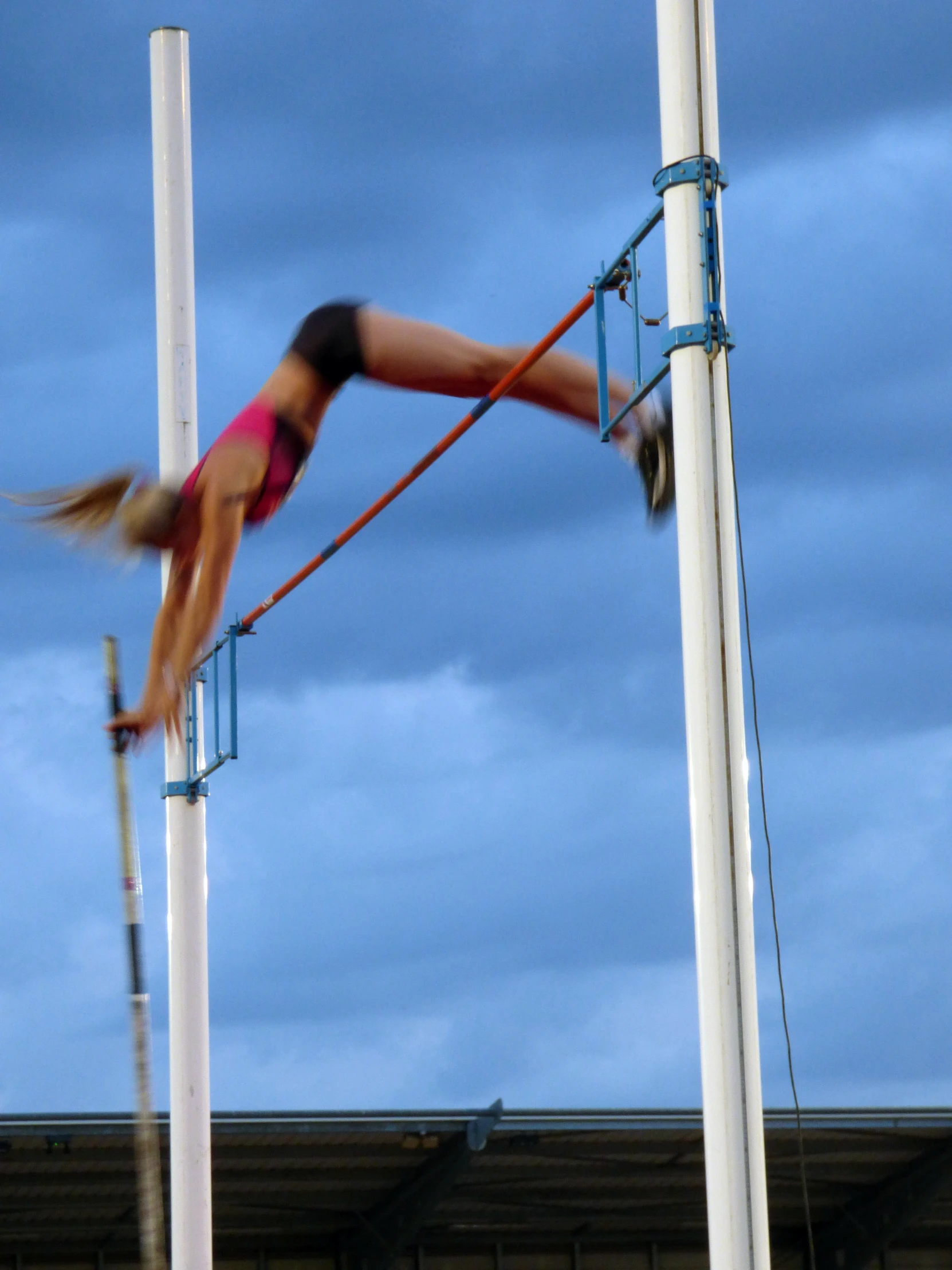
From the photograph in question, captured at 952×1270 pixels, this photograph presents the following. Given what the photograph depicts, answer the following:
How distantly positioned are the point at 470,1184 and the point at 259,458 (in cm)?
794

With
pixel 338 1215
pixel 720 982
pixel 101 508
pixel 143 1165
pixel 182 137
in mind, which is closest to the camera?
pixel 720 982

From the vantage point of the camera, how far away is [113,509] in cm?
778

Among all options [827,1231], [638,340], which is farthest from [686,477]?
[827,1231]

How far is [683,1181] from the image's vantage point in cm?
1505

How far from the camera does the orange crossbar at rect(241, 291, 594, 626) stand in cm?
629

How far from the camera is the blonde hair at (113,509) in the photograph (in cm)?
766

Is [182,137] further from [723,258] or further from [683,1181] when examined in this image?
[683,1181]

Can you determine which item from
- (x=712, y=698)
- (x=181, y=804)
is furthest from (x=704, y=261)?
(x=181, y=804)

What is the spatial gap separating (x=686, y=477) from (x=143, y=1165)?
300 cm

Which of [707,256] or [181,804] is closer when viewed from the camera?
[707,256]

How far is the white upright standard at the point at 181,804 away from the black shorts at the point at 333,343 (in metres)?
1.67

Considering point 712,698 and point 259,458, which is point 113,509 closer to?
point 259,458

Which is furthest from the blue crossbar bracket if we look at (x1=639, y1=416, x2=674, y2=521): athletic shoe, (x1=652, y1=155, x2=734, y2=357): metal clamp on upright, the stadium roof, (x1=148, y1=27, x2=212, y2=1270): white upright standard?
the stadium roof

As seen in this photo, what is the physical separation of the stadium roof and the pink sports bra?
5.07 m
